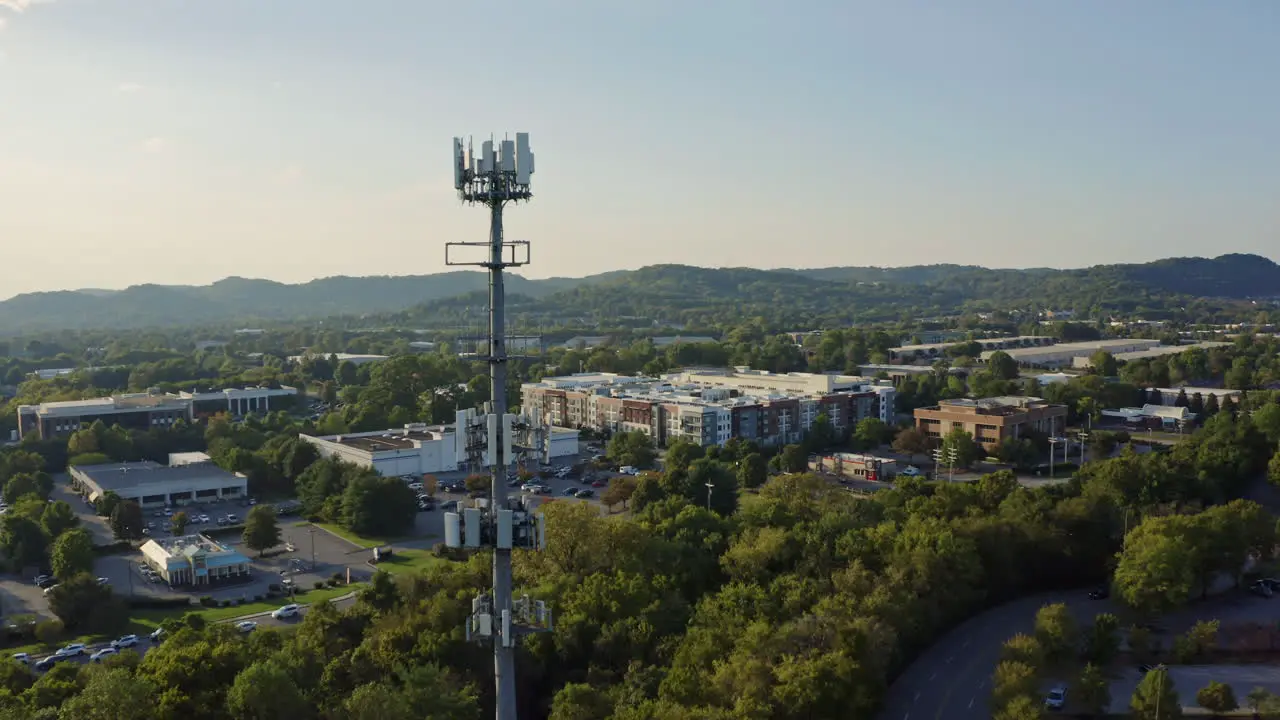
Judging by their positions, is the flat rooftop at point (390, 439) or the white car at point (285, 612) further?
the flat rooftop at point (390, 439)

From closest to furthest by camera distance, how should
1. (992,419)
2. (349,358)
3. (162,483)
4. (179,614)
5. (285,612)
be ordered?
(285,612) → (179,614) → (162,483) → (992,419) → (349,358)

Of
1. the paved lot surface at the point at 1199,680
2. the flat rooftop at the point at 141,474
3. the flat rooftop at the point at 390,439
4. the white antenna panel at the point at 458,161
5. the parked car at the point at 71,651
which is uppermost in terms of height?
the white antenna panel at the point at 458,161

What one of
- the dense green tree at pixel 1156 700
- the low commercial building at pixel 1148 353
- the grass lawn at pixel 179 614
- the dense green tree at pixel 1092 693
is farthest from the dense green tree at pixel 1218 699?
the low commercial building at pixel 1148 353

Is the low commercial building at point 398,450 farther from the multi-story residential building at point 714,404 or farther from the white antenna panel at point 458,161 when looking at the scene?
the white antenna panel at point 458,161

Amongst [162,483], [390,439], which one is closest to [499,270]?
[162,483]

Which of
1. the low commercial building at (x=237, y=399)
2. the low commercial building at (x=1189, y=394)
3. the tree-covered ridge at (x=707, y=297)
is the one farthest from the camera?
the tree-covered ridge at (x=707, y=297)

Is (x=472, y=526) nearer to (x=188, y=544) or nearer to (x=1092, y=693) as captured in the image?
(x=1092, y=693)
